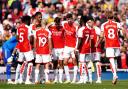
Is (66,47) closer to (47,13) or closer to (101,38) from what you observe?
(101,38)

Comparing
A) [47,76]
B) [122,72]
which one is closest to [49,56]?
[47,76]

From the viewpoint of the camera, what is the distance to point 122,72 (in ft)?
111

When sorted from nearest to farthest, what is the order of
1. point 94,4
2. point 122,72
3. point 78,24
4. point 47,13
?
1. point 78,24
2. point 122,72
3. point 47,13
4. point 94,4

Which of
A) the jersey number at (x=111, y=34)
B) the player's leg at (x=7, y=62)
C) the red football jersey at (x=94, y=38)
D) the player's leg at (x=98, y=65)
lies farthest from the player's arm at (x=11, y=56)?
the jersey number at (x=111, y=34)

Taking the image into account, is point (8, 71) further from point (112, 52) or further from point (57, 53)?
point (112, 52)

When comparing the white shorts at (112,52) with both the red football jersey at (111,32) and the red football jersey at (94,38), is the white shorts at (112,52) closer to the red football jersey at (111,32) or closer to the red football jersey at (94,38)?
the red football jersey at (111,32)

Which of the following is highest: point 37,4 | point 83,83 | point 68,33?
point 37,4

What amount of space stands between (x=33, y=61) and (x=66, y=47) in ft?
5.10

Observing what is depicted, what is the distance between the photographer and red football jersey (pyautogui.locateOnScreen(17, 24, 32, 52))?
2930 cm

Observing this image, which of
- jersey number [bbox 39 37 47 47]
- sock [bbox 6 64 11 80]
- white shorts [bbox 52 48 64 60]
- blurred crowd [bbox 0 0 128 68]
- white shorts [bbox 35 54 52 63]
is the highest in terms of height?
blurred crowd [bbox 0 0 128 68]

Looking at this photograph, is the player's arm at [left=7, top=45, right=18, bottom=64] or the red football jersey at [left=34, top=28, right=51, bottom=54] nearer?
the red football jersey at [left=34, top=28, right=51, bottom=54]

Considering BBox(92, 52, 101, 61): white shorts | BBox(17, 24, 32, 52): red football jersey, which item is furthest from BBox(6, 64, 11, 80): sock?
BBox(92, 52, 101, 61): white shorts

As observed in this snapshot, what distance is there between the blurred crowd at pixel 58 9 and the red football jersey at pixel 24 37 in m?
6.18

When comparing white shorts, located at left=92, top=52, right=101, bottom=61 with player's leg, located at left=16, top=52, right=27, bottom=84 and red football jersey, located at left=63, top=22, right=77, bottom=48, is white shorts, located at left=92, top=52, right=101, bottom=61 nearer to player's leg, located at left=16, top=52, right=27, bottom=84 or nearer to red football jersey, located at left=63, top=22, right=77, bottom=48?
red football jersey, located at left=63, top=22, right=77, bottom=48
